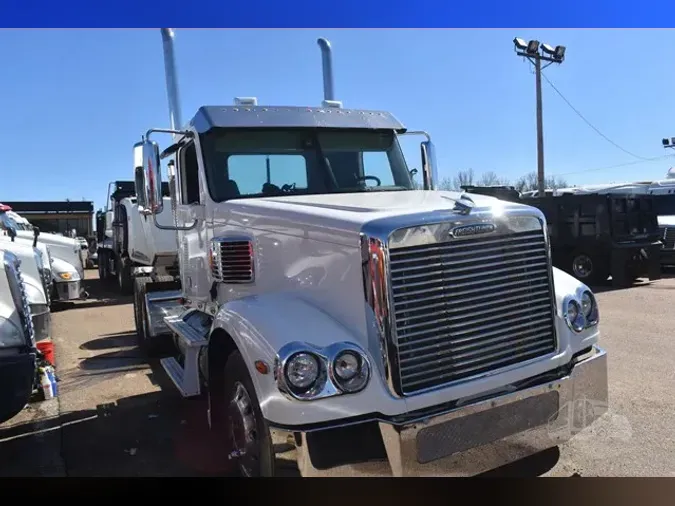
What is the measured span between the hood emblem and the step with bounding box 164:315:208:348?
181cm

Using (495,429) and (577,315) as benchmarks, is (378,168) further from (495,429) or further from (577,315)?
(495,429)

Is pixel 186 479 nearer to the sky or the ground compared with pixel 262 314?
nearer to the ground

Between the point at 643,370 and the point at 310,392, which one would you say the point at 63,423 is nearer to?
the point at 310,392

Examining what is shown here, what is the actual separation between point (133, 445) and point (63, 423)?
34.7 inches

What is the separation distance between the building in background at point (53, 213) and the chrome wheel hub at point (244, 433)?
2.39 metres

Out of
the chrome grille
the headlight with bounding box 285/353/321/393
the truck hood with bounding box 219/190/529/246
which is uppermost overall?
the truck hood with bounding box 219/190/529/246

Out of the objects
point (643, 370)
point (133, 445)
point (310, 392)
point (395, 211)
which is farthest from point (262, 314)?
point (643, 370)

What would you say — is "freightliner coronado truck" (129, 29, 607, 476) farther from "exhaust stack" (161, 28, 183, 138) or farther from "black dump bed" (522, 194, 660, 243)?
"black dump bed" (522, 194, 660, 243)

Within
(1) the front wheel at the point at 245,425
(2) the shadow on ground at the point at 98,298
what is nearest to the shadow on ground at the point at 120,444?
(1) the front wheel at the point at 245,425

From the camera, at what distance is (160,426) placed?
4.43m

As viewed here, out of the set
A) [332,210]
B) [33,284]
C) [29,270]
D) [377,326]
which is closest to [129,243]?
[29,270]

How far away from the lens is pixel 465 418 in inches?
105

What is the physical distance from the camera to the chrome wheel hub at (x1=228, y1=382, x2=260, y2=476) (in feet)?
9.49

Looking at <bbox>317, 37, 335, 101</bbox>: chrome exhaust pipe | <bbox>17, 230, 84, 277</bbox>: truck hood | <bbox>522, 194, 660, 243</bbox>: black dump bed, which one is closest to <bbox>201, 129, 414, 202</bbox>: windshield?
<bbox>317, 37, 335, 101</bbox>: chrome exhaust pipe
